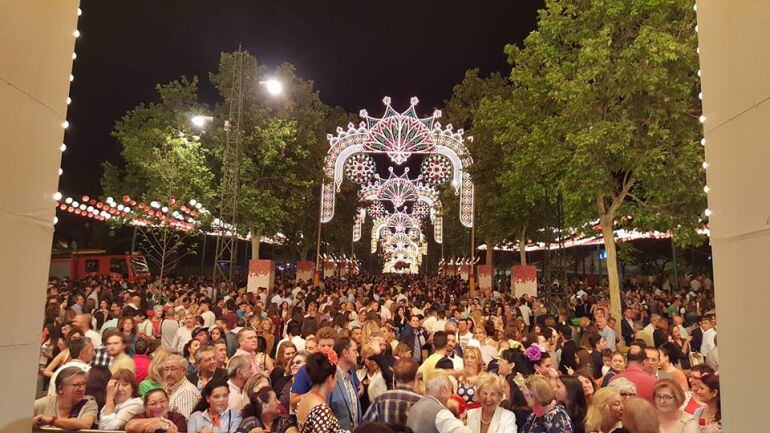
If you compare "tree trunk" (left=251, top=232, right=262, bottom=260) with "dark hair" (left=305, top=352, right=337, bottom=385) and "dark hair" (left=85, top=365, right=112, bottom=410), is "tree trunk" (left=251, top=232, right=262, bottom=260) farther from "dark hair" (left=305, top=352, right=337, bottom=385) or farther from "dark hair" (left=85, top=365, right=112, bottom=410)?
"dark hair" (left=305, top=352, right=337, bottom=385)

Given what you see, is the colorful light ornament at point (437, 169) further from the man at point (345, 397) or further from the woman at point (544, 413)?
the woman at point (544, 413)

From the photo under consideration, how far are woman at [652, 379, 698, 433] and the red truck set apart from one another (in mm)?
31149

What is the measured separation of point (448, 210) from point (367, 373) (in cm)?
2465

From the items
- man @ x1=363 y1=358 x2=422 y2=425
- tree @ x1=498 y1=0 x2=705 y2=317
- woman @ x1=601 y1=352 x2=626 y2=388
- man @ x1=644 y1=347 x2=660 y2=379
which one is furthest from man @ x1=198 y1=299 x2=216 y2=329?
tree @ x1=498 y1=0 x2=705 y2=317

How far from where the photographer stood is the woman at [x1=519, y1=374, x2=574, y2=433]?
14.5 ft

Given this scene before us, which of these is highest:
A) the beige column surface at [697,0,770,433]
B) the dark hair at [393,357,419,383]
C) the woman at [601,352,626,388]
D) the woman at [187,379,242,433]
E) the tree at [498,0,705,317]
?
the tree at [498,0,705,317]

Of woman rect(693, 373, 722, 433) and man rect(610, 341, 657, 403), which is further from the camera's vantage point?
man rect(610, 341, 657, 403)

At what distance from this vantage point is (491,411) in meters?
4.52

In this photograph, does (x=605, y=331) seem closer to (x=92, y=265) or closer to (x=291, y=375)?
(x=291, y=375)

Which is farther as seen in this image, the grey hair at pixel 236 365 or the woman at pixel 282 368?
the woman at pixel 282 368

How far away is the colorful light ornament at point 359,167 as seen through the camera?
95.1 feet

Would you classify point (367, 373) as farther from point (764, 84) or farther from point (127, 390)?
point (764, 84)

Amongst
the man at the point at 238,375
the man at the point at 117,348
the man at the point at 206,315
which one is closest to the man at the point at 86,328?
the man at the point at 117,348

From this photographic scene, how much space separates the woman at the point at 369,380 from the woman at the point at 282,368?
86cm
